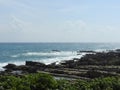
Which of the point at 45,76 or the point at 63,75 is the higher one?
the point at 45,76

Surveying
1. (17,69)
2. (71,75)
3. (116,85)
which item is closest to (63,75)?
(71,75)

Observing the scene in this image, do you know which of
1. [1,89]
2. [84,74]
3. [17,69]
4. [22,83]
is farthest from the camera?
[17,69]

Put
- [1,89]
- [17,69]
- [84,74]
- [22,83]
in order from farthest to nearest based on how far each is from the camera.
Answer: [17,69], [84,74], [22,83], [1,89]

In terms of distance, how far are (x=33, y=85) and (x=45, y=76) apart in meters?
0.77

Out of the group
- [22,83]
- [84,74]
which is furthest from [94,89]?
[84,74]

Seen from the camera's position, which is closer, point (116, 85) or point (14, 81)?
point (14, 81)

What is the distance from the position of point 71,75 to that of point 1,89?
28.6m

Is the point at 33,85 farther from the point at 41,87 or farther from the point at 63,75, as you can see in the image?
the point at 63,75

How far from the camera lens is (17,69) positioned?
54.8 metres

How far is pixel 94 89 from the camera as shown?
16.0 m

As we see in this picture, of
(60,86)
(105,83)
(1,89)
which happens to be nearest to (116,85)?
(105,83)

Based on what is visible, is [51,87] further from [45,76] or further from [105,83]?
[105,83]

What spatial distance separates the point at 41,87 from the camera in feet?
52.1

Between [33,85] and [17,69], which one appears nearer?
[33,85]
